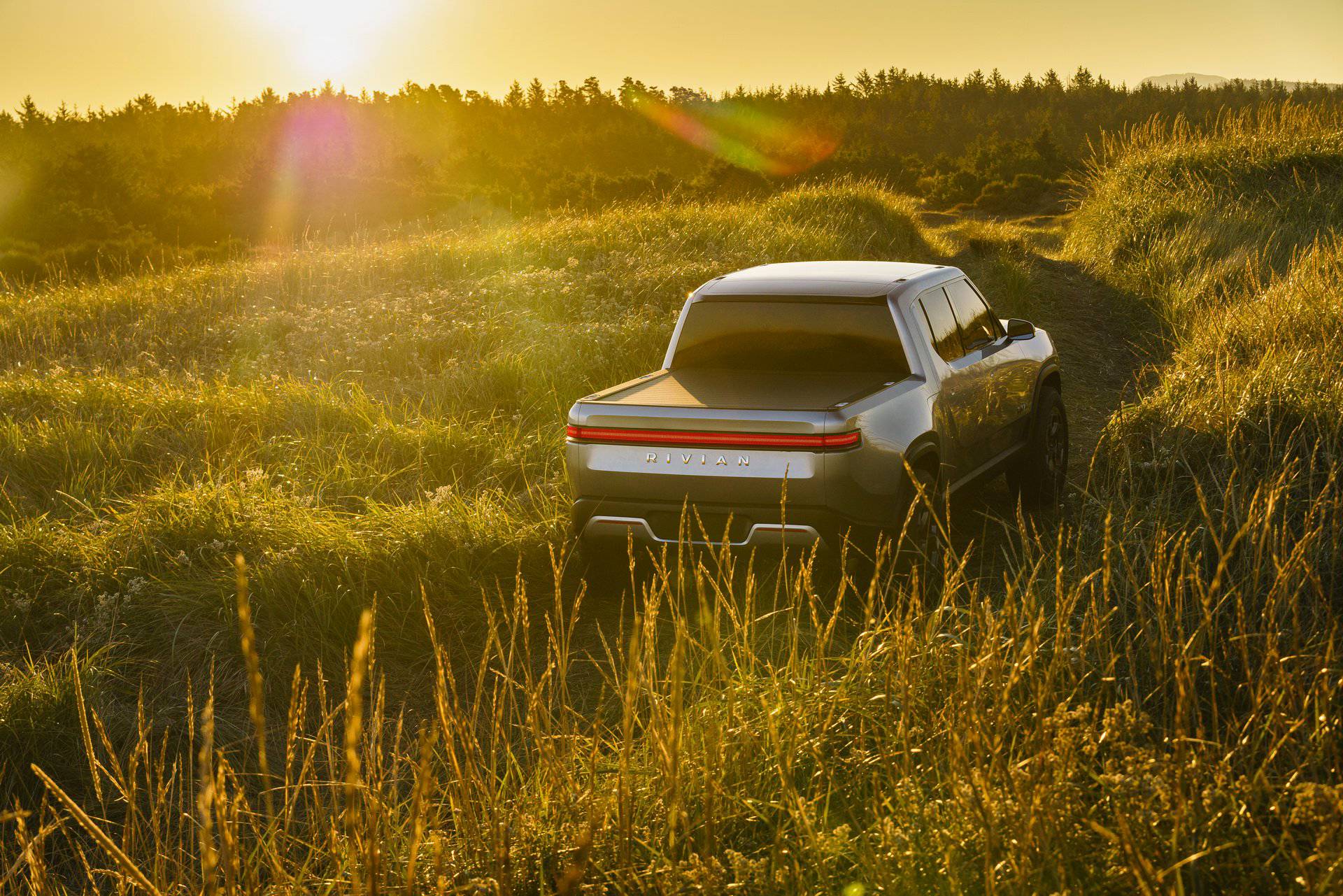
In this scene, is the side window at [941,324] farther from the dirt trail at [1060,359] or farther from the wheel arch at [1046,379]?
the wheel arch at [1046,379]

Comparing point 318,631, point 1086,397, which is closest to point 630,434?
point 318,631

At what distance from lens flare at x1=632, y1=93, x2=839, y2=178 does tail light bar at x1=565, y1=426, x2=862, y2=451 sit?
104 ft

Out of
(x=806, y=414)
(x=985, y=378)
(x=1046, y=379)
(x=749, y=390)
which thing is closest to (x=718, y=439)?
(x=806, y=414)

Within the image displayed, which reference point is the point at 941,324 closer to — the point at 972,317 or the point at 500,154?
the point at 972,317

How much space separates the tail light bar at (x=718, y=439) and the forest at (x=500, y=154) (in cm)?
1373

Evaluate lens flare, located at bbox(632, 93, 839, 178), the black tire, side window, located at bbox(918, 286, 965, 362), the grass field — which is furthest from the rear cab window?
lens flare, located at bbox(632, 93, 839, 178)

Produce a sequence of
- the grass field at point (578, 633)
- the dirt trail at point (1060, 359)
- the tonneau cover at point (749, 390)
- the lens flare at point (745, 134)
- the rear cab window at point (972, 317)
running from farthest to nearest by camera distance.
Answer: the lens flare at point (745, 134) < the rear cab window at point (972, 317) < the dirt trail at point (1060, 359) < the tonneau cover at point (749, 390) < the grass field at point (578, 633)

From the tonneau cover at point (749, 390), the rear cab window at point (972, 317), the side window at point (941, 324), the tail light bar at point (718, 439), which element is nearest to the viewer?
A: the tail light bar at point (718, 439)

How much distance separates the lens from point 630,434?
5.37 m

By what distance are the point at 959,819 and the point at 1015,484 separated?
16.3 ft

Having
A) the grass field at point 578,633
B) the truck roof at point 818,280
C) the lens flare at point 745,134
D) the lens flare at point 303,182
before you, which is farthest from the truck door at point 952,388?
the lens flare at point 745,134

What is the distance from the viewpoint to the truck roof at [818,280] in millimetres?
6238

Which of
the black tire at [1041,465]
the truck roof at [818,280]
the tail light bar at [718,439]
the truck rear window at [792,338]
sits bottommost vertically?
the black tire at [1041,465]

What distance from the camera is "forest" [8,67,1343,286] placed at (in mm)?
28891
